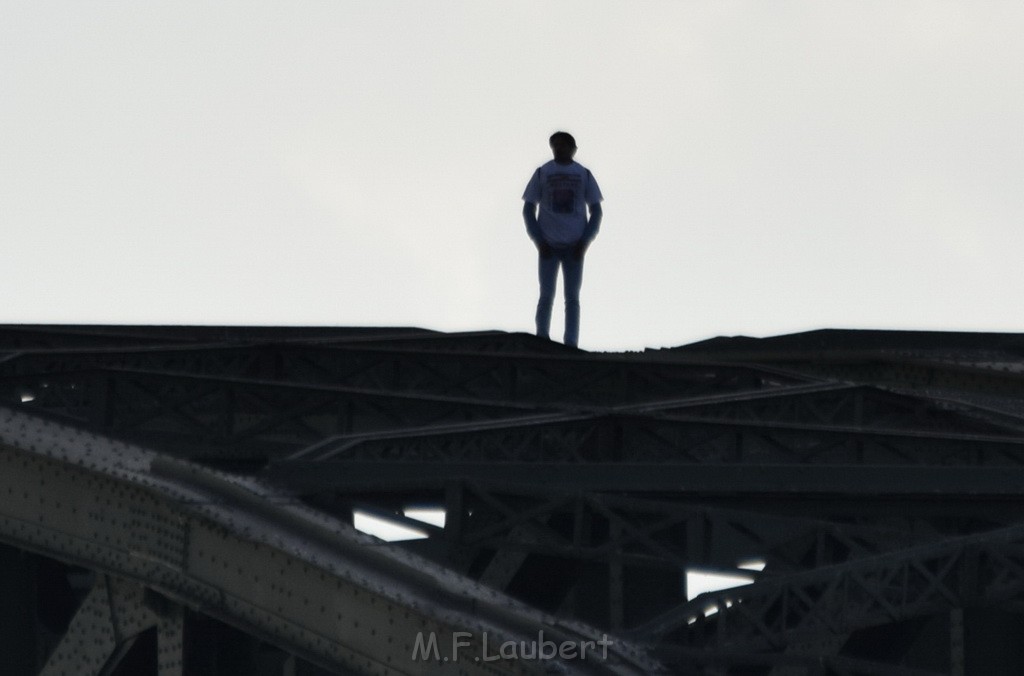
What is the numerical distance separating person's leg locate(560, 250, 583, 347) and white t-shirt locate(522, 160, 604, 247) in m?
0.32

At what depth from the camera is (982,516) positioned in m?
15.2

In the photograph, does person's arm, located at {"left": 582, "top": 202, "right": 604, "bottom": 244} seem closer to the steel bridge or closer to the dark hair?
the dark hair

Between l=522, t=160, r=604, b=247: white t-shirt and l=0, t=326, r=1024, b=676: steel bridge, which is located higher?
l=522, t=160, r=604, b=247: white t-shirt

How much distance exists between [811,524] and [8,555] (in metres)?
5.25

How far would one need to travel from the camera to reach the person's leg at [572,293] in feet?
88.7

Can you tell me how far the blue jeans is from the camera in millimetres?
27031

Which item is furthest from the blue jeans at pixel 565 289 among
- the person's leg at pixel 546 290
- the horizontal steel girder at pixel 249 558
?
the horizontal steel girder at pixel 249 558

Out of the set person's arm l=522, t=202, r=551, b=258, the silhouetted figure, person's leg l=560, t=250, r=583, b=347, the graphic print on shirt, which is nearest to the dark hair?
the silhouetted figure

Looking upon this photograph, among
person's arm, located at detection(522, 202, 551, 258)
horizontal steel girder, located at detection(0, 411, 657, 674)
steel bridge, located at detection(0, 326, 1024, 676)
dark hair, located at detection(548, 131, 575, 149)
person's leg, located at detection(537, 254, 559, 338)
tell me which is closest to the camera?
horizontal steel girder, located at detection(0, 411, 657, 674)

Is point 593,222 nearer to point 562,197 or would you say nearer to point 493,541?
point 562,197

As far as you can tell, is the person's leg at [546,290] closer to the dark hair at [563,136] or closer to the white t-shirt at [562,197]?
the white t-shirt at [562,197]

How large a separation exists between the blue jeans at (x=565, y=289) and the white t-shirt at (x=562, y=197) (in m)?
0.27

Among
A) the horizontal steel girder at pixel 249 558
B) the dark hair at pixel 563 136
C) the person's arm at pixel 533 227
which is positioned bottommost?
the horizontal steel girder at pixel 249 558

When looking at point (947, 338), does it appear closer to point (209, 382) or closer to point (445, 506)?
point (209, 382)
